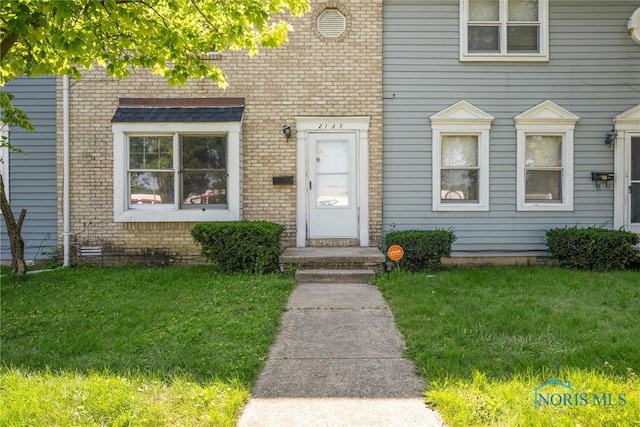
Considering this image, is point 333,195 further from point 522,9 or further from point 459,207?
point 522,9

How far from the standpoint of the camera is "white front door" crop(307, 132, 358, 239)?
833 centimetres

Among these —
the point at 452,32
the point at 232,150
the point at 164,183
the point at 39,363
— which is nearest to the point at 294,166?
the point at 232,150

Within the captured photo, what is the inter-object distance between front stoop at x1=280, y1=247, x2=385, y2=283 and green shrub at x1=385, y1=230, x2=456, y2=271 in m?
0.50

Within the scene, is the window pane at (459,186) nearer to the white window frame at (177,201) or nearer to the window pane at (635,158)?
the window pane at (635,158)

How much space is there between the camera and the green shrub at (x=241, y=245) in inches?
275

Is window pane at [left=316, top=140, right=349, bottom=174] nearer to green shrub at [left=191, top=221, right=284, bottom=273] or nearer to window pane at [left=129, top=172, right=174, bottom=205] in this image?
green shrub at [left=191, top=221, right=284, bottom=273]

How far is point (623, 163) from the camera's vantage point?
8.33 m

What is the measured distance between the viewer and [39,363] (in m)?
3.61

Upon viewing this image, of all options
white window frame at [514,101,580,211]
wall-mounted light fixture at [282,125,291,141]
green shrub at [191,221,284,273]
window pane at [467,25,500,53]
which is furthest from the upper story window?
white window frame at [514,101,580,211]

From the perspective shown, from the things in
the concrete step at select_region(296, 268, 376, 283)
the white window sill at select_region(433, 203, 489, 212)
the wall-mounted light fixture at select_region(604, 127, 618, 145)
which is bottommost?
the concrete step at select_region(296, 268, 376, 283)

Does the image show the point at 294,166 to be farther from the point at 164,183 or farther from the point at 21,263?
the point at 21,263

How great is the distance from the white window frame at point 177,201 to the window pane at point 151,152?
4.5 inches

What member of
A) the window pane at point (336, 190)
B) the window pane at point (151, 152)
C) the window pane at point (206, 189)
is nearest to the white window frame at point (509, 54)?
the window pane at point (336, 190)

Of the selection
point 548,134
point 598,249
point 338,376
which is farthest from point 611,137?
point 338,376
